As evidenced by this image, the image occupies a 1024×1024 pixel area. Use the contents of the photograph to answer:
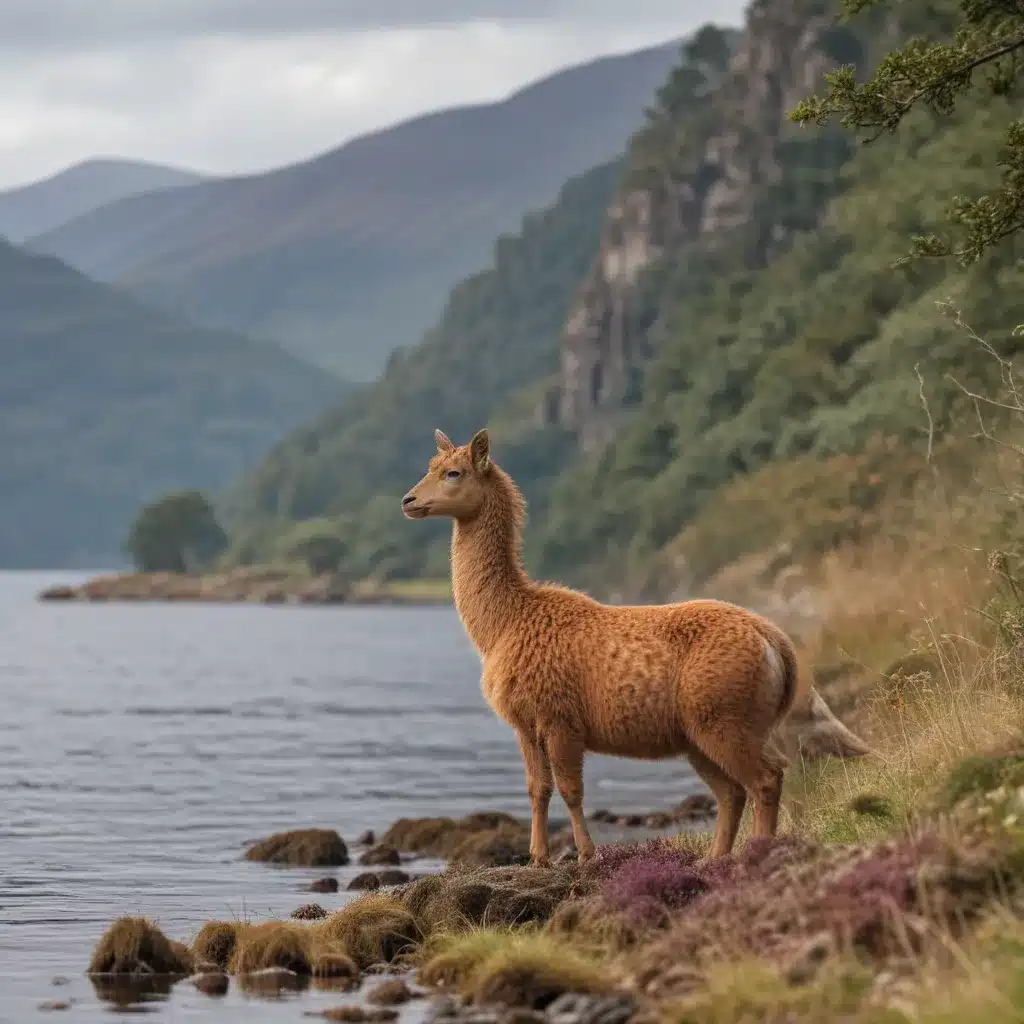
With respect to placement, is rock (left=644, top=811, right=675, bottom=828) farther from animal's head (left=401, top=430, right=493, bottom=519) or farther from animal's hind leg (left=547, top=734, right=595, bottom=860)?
animal's hind leg (left=547, top=734, right=595, bottom=860)

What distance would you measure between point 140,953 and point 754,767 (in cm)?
493

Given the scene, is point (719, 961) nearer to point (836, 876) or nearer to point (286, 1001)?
point (836, 876)

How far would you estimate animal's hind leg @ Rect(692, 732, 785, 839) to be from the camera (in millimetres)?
16906

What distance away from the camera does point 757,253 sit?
169250 millimetres

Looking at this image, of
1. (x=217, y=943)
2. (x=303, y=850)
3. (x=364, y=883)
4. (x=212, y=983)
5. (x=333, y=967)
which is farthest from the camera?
(x=303, y=850)

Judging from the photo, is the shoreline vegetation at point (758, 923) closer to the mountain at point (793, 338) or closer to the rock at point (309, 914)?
the rock at point (309, 914)

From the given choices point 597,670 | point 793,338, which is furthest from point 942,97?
point 793,338

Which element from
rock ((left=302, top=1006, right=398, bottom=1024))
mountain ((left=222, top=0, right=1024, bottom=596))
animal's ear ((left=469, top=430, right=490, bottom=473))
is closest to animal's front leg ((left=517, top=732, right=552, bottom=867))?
animal's ear ((left=469, top=430, right=490, bottom=473))

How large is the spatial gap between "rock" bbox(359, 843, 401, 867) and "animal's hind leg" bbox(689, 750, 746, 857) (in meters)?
11.4

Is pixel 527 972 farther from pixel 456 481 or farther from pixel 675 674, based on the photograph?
pixel 456 481

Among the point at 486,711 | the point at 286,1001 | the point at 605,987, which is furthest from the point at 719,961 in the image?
the point at 486,711

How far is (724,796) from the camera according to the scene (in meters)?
17.6

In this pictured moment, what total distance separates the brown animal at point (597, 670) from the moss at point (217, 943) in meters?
2.50

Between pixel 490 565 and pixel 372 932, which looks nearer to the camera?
pixel 372 932
